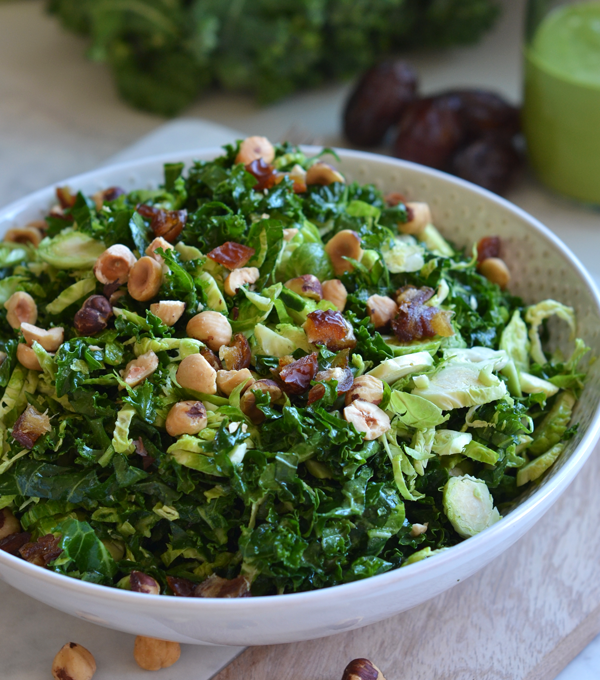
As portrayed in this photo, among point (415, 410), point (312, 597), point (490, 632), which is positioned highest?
point (415, 410)

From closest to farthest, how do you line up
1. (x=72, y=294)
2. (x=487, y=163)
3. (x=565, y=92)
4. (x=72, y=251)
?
(x=72, y=294)
(x=72, y=251)
(x=565, y=92)
(x=487, y=163)

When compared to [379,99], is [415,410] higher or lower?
higher

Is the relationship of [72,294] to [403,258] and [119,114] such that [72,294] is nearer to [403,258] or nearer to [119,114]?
[403,258]

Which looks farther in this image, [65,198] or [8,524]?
[65,198]

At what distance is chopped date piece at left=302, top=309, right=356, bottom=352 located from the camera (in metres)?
2.00

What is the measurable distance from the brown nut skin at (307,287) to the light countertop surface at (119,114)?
168 cm

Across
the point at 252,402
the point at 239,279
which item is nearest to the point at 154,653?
the point at 252,402

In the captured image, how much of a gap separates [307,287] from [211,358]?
0.39 m

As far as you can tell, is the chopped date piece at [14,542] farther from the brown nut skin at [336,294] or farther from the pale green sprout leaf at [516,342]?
the pale green sprout leaf at [516,342]

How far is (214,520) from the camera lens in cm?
181

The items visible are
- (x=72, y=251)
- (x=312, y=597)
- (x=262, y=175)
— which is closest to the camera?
(x=312, y=597)

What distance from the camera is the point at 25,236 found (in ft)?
9.02

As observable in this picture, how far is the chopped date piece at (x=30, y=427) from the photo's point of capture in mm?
1934

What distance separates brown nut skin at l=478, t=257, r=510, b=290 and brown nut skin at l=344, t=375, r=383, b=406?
1013 millimetres
